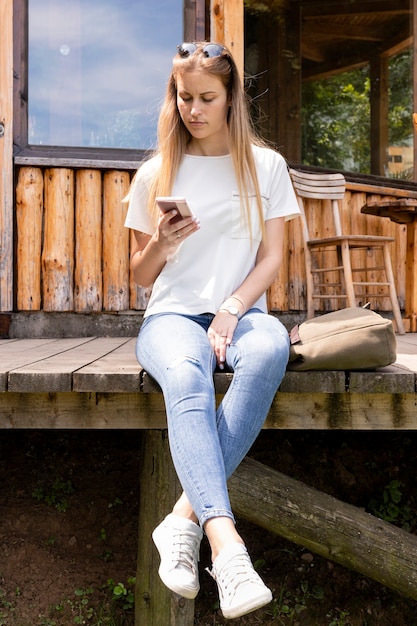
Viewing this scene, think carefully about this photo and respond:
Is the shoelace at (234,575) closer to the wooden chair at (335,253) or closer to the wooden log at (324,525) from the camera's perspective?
the wooden log at (324,525)

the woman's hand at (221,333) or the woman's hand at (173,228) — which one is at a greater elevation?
the woman's hand at (173,228)

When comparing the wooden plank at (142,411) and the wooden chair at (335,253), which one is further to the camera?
the wooden chair at (335,253)

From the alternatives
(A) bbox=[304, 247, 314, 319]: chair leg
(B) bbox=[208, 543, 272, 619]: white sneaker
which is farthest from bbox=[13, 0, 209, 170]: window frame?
(B) bbox=[208, 543, 272, 619]: white sneaker

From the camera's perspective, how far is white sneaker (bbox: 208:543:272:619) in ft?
5.77

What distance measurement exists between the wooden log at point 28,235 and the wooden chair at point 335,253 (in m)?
1.69

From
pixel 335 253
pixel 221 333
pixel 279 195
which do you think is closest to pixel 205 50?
pixel 279 195

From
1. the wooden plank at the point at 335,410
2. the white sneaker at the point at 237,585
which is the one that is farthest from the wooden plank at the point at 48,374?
the white sneaker at the point at 237,585

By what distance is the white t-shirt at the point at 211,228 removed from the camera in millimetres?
2504

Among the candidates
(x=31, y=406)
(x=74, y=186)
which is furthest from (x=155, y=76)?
(x=31, y=406)

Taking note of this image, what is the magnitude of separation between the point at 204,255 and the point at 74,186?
198 centimetres

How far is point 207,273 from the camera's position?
2.53 meters

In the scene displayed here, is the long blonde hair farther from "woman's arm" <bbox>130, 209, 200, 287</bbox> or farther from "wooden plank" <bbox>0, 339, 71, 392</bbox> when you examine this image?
"wooden plank" <bbox>0, 339, 71, 392</bbox>

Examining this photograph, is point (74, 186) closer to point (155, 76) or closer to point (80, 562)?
point (155, 76)

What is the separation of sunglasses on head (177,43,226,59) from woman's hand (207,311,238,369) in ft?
2.97
